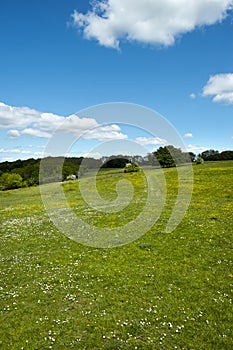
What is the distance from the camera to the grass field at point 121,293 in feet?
25.5

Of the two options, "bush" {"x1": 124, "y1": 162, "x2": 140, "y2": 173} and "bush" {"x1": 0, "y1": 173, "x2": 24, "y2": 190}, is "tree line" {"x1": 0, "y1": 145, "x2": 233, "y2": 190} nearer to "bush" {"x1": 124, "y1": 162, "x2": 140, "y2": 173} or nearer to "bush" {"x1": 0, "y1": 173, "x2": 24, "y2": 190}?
"bush" {"x1": 0, "y1": 173, "x2": 24, "y2": 190}

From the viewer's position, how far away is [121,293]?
10.3 metres

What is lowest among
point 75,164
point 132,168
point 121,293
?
point 121,293

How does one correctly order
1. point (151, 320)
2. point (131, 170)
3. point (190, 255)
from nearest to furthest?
point (151, 320) < point (190, 255) < point (131, 170)

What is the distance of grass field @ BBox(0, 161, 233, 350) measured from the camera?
7762 millimetres

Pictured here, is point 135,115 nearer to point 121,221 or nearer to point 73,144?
point 73,144

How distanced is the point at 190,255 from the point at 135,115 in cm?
908

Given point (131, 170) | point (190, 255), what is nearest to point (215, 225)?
point (190, 255)

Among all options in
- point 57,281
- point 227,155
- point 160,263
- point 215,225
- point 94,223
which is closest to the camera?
point 57,281

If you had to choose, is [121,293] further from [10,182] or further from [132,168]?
[10,182]

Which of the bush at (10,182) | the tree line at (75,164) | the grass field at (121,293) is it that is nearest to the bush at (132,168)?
the tree line at (75,164)

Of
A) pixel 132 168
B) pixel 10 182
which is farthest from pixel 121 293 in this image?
pixel 10 182

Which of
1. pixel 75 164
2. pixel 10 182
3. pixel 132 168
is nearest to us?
pixel 132 168

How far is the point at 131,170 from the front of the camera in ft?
239
